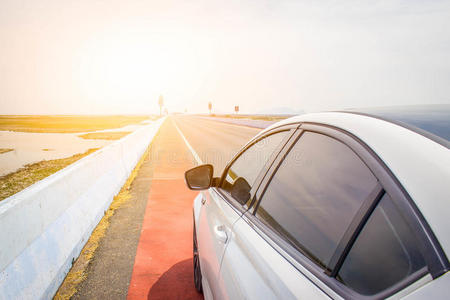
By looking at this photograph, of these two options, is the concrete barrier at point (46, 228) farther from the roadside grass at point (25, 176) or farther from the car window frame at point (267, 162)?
the roadside grass at point (25, 176)

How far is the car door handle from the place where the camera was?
195cm

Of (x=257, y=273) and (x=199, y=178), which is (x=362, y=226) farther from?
(x=199, y=178)

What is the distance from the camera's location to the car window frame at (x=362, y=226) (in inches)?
31.9

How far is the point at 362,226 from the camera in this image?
106 cm

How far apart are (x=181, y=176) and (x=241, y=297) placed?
25.8ft

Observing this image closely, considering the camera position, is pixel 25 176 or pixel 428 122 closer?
pixel 428 122

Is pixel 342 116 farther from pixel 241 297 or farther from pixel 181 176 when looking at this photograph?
pixel 181 176

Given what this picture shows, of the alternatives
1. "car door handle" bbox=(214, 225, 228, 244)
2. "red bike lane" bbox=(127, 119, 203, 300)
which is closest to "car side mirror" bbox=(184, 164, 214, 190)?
"car door handle" bbox=(214, 225, 228, 244)

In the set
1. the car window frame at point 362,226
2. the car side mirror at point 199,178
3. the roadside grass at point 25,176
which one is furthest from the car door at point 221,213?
the roadside grass at point 25,176

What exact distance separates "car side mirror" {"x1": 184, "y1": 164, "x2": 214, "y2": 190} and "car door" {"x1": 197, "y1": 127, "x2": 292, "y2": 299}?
13cm

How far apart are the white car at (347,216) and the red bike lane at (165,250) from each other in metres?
1.52

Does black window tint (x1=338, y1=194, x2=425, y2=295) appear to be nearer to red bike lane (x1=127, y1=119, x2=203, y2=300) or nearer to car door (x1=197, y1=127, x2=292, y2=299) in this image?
car door (x1=197, y1=127, x2=292, y2=299)

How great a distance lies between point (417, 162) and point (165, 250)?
3746 mm

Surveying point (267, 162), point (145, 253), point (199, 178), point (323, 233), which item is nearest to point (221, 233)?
point (267, 162)
